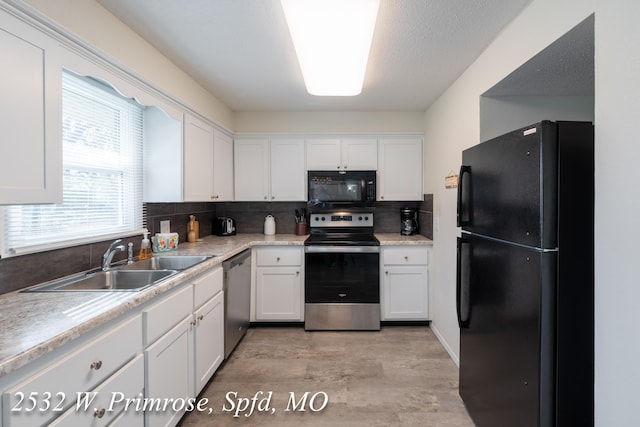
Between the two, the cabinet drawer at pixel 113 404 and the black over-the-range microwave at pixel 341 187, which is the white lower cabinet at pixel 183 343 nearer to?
the cabinet drawer at pixel 113 404

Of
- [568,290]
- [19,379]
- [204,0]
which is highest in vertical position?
[204,0]

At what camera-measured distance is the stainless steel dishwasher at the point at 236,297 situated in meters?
2.40

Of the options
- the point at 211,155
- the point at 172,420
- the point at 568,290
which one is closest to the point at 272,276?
the point at 211,155

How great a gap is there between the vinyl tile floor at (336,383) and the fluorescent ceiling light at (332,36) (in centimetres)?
217

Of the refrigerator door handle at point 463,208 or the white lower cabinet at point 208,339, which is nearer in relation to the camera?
the refrigerator door handle at point 463,208

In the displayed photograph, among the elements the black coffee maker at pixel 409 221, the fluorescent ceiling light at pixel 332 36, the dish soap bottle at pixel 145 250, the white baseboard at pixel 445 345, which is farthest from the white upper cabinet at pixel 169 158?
the white baseboard at pixel 445 345

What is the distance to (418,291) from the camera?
10.2 feet

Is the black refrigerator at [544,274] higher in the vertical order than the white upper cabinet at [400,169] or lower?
lower

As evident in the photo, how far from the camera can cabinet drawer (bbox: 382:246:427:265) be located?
10.1 feet

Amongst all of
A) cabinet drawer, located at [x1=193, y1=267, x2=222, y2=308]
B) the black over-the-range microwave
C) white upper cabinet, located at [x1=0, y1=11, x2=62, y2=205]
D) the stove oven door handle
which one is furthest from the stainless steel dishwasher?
white upper cabinet, located at [x1=0, y1=11, x2=62, y2=205]

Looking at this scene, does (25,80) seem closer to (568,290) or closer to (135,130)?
(135,130)

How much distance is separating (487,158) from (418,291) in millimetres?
1915

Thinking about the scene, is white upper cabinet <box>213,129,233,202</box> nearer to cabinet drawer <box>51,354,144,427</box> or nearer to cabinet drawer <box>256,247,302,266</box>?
cabinet drawer <box>256,247,302,266</box>

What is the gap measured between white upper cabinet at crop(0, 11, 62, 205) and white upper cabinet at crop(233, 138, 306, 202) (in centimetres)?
217
